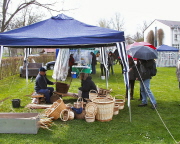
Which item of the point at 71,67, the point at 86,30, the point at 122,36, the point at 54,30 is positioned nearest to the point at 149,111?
the point at 122,36

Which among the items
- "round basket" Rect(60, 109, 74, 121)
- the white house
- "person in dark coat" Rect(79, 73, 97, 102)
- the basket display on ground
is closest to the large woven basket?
"round basket" Rect(60, 109, 74, 121)

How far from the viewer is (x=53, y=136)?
459 centimetres

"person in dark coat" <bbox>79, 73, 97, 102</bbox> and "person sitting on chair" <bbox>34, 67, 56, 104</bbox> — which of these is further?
"person sitting on chair" <bbox>34, 67, 56, 104</bbox>

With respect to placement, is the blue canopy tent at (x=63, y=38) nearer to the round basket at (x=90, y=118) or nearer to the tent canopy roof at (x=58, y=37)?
the tent canopy roof at (x=58, y=37)

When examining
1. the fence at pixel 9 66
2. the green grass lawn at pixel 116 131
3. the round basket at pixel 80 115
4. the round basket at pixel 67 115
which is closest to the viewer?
the green grass lawn at pixel 116 131

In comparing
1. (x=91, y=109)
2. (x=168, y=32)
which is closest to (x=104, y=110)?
(x=91, y=109)

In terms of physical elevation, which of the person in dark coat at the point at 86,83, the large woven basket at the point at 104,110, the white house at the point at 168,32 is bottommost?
the large woven basket at the point at 104,110

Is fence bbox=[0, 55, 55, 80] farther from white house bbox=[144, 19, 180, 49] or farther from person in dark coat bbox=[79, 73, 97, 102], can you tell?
white house bbox=[144, 19, 180, 49]

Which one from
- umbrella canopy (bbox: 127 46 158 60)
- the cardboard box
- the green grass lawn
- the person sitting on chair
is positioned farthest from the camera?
the person sitting on chair

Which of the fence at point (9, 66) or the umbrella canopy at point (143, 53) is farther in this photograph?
the fence at point (9, 66)

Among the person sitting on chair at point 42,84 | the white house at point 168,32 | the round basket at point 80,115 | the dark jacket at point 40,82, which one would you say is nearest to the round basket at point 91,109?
the round basket at point 80,115

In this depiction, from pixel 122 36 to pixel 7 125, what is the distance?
11.1 ft

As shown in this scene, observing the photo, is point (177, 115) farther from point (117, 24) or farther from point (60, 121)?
point (117, 24)

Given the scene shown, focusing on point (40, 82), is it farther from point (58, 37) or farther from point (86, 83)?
point (58, 37)
